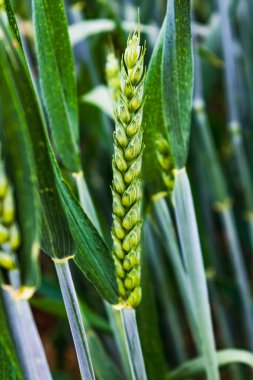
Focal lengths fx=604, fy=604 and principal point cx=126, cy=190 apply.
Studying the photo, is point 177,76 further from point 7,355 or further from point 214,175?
point 214,175

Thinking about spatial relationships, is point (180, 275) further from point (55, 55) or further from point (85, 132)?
point (85, 132)

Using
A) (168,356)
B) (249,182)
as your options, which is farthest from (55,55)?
(168,356)

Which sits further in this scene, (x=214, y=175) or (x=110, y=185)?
(x=214, y=175)

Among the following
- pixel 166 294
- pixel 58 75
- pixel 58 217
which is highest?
pixel 58 75

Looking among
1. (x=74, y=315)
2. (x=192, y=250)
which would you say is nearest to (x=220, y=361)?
(x=192, y=250)

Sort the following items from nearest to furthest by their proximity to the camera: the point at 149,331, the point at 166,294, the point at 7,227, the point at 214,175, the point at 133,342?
1. the point at 7,227
2. the point at 133,342
3. the point at 149,331
4. the point at 214,175
5. the point at 166,294

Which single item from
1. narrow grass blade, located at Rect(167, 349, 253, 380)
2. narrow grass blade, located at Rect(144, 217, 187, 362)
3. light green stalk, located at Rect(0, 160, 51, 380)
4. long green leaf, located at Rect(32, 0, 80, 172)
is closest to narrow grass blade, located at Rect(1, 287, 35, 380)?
light green stalk, located at Rect(0, 160, 51, 380)

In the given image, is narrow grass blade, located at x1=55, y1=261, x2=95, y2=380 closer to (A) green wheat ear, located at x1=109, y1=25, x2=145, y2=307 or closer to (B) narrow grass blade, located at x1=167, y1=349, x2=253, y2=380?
(A) green wheat ear, located at x1=109, y1=25, x2=145, y2=307
